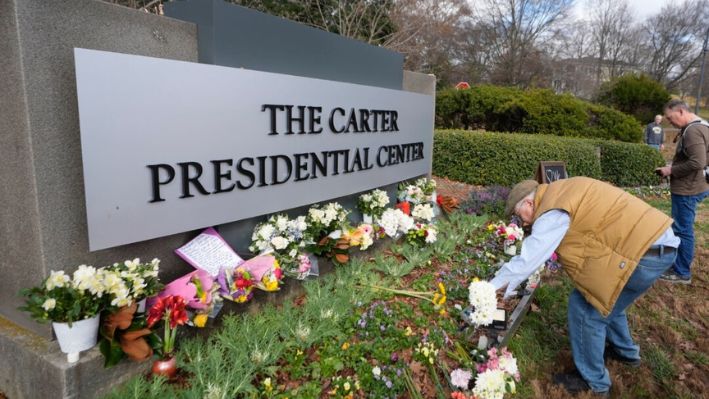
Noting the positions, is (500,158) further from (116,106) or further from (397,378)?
(116,106)

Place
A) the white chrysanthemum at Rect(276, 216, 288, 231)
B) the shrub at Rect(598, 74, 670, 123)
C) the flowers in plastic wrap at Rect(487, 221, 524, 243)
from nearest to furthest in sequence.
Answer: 1. the white chrysanthemum at Rect(276, 216, 288, 231)
2. the flowers in plastic wrap at Rect(487, 221, 524, 243)
3. the shrub at Rect(598, 74, 670, 123)

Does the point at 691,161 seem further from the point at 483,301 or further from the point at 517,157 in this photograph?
the point at 517,157

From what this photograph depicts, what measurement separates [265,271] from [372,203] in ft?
6.09

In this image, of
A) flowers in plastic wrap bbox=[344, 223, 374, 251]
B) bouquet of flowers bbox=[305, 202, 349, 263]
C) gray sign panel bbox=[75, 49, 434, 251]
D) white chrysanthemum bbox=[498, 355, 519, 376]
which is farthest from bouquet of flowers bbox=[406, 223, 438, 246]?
white chrysanthemum bbox=[498, 355, 519, 376]

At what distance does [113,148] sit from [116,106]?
215 millimetres

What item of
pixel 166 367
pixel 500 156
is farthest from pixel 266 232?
pixel 500 156

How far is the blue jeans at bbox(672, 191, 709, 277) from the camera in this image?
172 inches

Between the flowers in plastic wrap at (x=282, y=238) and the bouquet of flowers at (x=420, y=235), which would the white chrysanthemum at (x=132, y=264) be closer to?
the flowers in plastic wrap at (x=282, y=238)

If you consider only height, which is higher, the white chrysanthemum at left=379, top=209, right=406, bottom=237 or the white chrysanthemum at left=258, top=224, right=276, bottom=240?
the white chrysanthemum at left=258, top=224, right=276, bottom=240

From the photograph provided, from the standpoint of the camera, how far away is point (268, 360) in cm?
240

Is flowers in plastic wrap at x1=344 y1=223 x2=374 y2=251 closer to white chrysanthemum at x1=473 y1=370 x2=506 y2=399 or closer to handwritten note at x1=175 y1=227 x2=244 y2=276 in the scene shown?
handwritten note at x1=175 y1=227 x2=244 y2=276

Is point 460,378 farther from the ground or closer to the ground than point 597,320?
closer to the ground

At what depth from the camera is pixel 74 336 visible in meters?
2.09

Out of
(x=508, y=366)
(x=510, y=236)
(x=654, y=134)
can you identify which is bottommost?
(x=508, y=366)
